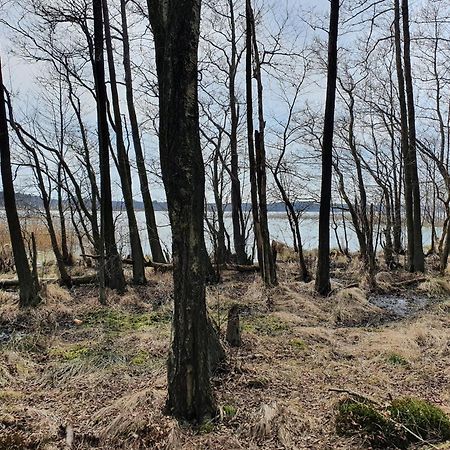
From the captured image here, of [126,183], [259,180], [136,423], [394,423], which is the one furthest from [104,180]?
[394,423]

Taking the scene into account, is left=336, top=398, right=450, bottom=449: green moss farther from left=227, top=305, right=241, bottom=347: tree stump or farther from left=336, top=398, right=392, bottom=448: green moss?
left=227, top=305, right=241, bottom=347: tree stump

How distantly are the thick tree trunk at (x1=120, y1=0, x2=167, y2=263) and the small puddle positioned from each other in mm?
6261

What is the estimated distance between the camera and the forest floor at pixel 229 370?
301 cm

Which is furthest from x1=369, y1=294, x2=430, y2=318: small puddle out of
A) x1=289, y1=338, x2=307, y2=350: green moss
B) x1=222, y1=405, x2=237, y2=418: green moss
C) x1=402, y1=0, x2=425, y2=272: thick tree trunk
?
x1=222, y1=405, x2=237, y2=418: green moss

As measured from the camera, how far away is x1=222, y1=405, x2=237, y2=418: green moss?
323cm

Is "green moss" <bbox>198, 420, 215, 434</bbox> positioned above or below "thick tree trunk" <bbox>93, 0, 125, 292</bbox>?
below

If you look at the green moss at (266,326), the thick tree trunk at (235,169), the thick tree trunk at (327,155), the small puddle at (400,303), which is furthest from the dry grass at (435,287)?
the thick tree trunk at (235,169)

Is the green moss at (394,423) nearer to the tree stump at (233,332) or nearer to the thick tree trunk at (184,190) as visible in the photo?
the thick tree trunk at (184,190)

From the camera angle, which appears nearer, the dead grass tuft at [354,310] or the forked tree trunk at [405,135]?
the dead grass tuft at [354,310]

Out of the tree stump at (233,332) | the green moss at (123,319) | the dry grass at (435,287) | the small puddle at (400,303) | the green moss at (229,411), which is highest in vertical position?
the tree stump at (233,332)

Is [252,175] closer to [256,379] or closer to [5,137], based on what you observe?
[5,137]

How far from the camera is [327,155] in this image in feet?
27.4

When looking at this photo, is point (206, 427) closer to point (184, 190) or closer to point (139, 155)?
point (184, 190)

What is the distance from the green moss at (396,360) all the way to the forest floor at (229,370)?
11mm
